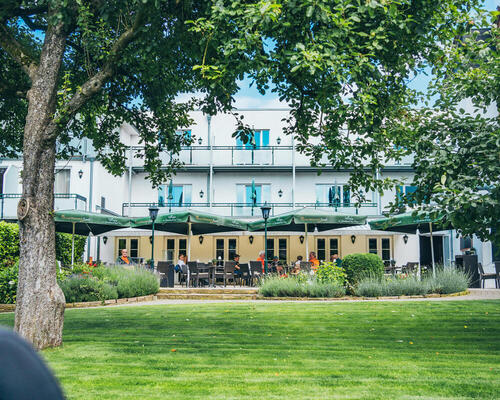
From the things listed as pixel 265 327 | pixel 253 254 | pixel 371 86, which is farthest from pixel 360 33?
pixel 253 254

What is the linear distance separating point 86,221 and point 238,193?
12.6 meters

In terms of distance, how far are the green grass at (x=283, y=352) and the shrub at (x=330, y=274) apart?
2971 mm

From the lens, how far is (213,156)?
29844 mm

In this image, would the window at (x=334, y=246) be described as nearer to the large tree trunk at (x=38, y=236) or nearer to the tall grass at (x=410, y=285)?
the tall grass at (x=410, y=285)

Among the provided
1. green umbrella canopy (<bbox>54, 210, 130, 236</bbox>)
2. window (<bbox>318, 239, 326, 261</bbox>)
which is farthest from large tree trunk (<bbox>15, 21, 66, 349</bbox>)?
window (<bbox>318, 239, 326, 261</bbox>)

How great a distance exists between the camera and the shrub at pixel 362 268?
1559 cm

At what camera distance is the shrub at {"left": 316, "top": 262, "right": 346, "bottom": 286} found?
15227 mm

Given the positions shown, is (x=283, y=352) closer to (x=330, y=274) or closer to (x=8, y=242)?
(x=330, y=274)

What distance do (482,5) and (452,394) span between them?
6.34m

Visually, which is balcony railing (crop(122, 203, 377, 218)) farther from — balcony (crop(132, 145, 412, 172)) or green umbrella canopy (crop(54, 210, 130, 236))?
green umbrella canopy (crop(54, 210, 130, 236))

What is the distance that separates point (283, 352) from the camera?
7.61 metres

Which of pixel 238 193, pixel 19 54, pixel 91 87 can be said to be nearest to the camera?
pixel 91 87

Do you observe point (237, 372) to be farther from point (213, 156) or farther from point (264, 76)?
point (213, 156)

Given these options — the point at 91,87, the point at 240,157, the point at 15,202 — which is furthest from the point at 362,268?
the point at 15,202
